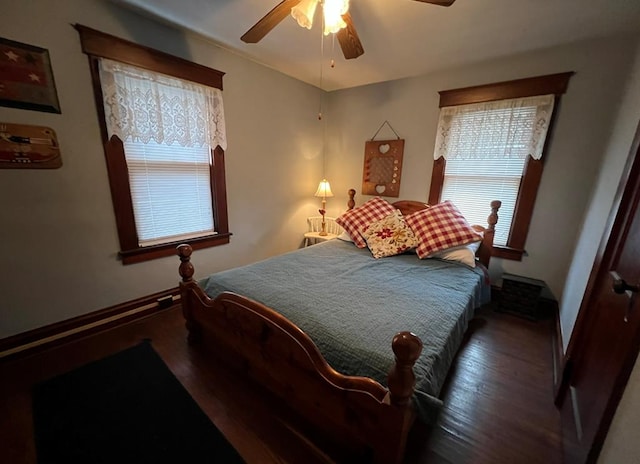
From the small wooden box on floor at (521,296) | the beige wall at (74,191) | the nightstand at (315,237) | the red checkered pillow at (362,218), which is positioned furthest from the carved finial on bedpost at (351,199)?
the small wooden box on floor at (521,296)

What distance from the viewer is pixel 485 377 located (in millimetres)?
1757

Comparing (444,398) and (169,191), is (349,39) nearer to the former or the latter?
(169,191)

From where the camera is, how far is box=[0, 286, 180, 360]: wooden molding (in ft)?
5.91

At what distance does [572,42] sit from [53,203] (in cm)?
439

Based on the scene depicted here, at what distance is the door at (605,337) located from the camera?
0.92 m

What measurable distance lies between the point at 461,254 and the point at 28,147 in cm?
343

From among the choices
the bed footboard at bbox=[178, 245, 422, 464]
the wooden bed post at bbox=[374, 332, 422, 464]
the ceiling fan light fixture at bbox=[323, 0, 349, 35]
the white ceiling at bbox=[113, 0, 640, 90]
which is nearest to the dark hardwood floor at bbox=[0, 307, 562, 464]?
the bed footboard at bbox=[178, 245, 422, 464]

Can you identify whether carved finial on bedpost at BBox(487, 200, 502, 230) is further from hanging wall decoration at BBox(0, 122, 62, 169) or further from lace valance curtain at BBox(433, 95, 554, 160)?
hanging wall decoration at BBox(0, 122, 62, 169)

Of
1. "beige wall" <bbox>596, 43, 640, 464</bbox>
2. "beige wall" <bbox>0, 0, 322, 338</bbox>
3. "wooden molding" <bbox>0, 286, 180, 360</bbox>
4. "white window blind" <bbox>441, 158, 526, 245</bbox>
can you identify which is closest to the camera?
"beige wall" <bbox>596, 43, 640, 464</bbox>

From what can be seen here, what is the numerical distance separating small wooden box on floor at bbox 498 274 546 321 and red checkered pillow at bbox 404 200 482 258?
61 centimetres

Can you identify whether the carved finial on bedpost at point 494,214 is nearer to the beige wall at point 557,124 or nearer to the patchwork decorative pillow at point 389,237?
the beige wall at point 557,124

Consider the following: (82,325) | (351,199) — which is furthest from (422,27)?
(82,325)

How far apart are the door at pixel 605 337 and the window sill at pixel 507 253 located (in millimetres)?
1307

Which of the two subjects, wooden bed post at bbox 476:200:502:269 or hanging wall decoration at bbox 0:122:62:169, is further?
wooden bed post at bbox 476:200:502:269
